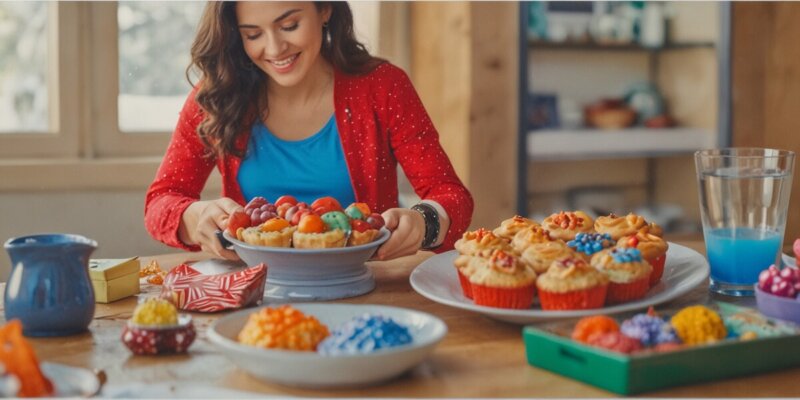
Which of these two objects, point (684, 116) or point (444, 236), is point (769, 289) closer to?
point (444, 236)

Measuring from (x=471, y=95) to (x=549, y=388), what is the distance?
2.22m

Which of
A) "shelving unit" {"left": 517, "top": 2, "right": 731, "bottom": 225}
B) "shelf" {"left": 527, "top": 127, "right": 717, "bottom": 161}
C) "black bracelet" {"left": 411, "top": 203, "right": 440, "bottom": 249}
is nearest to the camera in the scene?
"black bracelet" {"left": 411, "top": 203, "right": 440, "bottom": 249}

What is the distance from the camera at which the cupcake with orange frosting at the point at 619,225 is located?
4.87 ft

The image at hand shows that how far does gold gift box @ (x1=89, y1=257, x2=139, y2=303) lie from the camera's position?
4.64 feet

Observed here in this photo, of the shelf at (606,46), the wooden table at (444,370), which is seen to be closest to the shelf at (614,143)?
the shelf at (606,46)

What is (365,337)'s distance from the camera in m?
1.02

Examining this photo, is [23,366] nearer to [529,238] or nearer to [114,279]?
[114,279]

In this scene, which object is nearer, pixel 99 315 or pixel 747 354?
pixel 747 354

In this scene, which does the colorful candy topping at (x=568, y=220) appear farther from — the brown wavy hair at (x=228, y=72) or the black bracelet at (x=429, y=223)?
the brown wavy hair at (x=228, y=72)

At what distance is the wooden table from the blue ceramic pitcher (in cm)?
2

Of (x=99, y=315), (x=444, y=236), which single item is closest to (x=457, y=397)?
(x=99, y=315)

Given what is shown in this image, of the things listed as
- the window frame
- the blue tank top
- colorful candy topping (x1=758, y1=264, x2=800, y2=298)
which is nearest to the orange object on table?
colorful candy topping (x1=758, y1=264, x2=800, y2=298)

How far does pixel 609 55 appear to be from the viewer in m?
3.83

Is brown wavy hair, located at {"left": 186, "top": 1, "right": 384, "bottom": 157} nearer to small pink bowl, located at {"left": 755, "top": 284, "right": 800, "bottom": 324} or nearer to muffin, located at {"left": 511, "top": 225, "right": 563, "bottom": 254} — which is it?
muffin, located at {"left": 511, "top": 225, "right": 563, "bottom": 254}
